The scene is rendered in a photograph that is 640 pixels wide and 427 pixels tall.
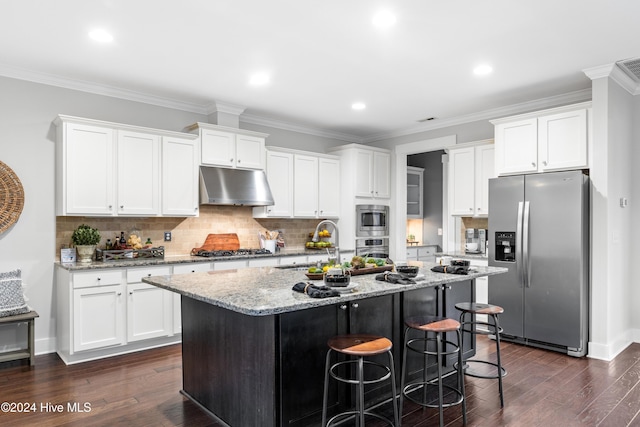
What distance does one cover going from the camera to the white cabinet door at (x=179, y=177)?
4.80 metres

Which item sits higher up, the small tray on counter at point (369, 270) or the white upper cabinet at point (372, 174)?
the white upper cabinet at point (372, 174)

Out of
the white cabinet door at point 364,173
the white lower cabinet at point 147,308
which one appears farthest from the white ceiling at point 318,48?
the white lower cabinet at point 147,308

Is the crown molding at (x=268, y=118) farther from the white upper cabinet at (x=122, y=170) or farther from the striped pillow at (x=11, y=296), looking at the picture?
the striped pillow at (x=11, y=296)

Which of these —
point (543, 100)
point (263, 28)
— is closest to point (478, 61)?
point (543, 100)

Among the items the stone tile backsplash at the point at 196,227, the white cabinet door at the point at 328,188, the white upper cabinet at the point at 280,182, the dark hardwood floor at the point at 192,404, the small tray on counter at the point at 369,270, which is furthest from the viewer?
the white cabinet door at the point at 328,188

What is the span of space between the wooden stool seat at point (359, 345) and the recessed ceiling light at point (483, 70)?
2894mm

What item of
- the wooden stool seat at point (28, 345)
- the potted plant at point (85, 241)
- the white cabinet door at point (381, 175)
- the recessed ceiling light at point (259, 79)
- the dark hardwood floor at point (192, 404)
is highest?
the recessed ceiling light at point (259, 79)

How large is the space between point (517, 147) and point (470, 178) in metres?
0.86

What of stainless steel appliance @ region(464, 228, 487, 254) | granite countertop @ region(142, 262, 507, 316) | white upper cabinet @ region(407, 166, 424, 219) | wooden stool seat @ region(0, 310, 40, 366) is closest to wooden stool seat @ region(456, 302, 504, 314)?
granite countertop @ region(142, 262, 507, 316)

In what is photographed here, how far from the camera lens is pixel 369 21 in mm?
3199

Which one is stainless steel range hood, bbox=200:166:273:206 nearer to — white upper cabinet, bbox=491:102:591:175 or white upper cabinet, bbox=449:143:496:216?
white upper cabinet, bbox=449:143:496:216

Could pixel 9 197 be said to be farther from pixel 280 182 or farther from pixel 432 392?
pixel 432 392

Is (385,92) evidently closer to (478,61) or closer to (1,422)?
(478,61)

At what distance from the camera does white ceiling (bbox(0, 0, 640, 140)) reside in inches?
119
